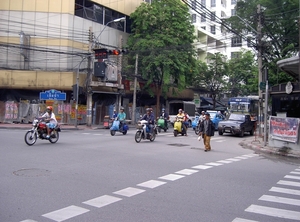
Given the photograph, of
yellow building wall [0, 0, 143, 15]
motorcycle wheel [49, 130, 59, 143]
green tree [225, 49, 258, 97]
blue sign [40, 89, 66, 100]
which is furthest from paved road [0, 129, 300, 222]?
green tree [225, 49, 258, 97]

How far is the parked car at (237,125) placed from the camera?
24.0 meters

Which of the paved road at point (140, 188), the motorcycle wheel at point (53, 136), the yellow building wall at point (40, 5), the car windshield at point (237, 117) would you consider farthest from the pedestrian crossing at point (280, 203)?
the yellow building wall at point (40, 5)

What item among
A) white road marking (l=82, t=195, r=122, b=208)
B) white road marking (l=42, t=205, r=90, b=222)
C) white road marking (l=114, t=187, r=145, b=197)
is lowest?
white road marking (l=42, t=205, r=90, b=222)

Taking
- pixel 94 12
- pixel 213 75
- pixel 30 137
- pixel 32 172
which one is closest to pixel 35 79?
pixel 94 12

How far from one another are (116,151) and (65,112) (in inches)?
719

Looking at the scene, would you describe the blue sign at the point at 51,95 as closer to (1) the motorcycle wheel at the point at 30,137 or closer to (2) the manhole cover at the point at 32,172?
(1) the motorcycle wheel at the point at 30,137

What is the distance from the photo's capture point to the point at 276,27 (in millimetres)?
29547

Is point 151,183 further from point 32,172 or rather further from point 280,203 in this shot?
point 32,172

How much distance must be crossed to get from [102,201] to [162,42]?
91.4 feet

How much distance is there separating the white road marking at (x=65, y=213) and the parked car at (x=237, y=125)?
19563 mm

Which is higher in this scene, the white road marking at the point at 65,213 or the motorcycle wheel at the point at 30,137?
the motorcycle wheel at the point at 30,137

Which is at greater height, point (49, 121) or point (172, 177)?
point (49, 121)

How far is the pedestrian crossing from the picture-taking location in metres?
5.78

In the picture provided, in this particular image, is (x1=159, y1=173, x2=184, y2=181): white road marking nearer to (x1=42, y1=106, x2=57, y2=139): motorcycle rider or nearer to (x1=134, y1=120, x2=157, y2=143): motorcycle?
(x1=42, y1=106, x2=57, y2=139): motorcycle rider
